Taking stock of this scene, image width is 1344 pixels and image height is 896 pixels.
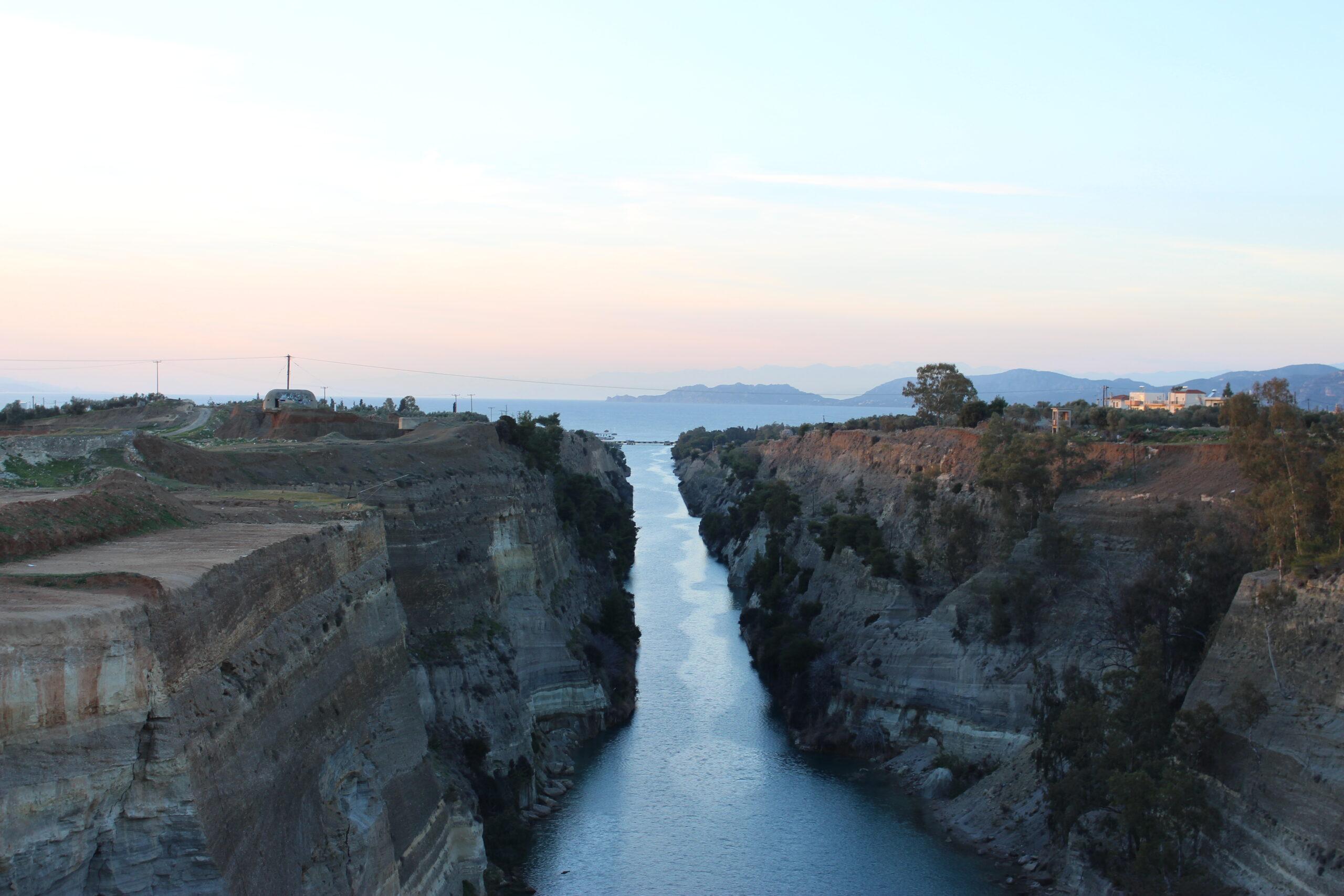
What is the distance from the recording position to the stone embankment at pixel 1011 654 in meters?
23.2

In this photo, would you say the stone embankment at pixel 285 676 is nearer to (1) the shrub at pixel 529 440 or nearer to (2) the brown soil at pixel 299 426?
(1) the shrub at pixel 529 440

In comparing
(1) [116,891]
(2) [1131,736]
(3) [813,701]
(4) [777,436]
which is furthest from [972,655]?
(4) [777,436]

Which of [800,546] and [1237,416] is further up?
[1237,416]

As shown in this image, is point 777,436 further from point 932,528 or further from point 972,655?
point 972,655

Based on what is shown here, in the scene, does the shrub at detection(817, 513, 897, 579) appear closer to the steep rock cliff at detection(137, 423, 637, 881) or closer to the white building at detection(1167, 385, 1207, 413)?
the steep rock cliff at detection(137, 423, 637, 881)

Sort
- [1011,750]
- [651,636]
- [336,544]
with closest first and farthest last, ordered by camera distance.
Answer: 1. [336,544]
2. [1011,750]
3. [651,636]

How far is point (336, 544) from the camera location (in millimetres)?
22734

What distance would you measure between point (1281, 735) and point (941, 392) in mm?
51564

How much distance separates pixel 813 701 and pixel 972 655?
24.5ft

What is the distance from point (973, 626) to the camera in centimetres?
3834

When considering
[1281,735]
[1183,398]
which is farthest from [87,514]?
[1183,398]

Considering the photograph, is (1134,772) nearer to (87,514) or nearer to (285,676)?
(285,676)

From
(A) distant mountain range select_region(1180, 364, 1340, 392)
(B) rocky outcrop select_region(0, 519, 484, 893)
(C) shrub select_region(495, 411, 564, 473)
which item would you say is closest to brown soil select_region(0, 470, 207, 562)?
(B) rocky outcrop select_region(0, 519, 484, 893)

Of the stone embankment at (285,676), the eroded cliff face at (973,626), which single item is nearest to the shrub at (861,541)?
the eroded cliff face at (973,626)
